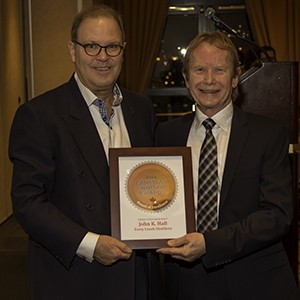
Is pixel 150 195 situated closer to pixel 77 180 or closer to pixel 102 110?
pixel 77 180

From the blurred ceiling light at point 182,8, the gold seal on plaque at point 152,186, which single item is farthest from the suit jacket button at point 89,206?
the blurred ceiling light at point 182,8

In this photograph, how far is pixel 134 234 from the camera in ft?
5.74

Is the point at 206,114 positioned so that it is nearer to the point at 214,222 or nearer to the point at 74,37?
the point at 214,222

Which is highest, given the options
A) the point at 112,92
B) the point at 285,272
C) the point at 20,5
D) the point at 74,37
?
the point at 20,5

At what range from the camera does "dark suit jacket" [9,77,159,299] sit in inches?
67.8

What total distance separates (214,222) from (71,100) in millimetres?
667

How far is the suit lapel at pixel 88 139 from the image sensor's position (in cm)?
179

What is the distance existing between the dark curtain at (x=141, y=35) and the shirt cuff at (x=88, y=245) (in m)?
5.89

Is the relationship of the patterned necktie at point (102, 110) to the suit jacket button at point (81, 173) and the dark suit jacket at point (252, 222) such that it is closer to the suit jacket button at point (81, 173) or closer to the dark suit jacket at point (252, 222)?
the suit jacket button at point (81, 173)

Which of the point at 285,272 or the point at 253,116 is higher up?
the point at 253,116

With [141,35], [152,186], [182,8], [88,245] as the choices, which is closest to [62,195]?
[88,245]

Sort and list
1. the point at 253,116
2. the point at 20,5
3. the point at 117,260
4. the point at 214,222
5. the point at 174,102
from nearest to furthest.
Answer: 1. the point at 117,260
2. the point at 214,222
3. the point at 253,116
4. the point at 20,5
5. the point at 174,102

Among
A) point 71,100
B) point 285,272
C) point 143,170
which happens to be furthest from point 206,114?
point 285,272

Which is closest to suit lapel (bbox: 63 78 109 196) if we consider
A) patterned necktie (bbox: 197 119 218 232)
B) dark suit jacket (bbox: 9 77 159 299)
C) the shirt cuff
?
dark suit jacket (bbox: 9 77 159 299)
